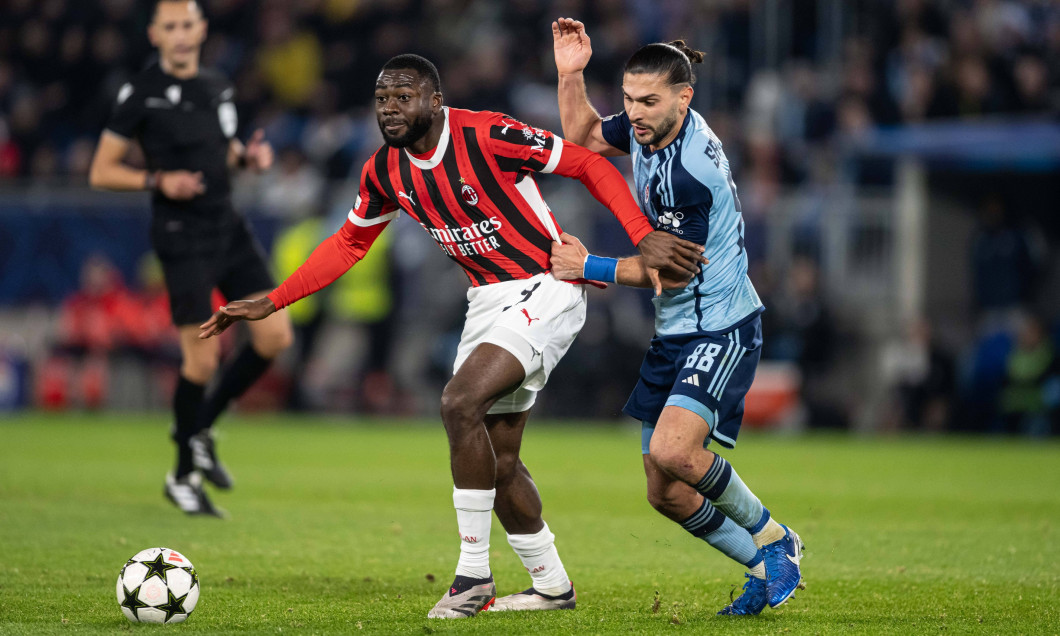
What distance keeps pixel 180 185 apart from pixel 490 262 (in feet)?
10.3

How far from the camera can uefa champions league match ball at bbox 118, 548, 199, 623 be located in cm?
484

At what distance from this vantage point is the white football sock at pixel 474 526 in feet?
16.7

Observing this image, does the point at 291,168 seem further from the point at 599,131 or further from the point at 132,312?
the point at 599,131

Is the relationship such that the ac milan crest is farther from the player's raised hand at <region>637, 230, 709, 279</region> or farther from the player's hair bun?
the player's hair bun

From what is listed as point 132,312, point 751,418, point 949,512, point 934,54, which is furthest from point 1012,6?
point 132,312

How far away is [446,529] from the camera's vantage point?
303 inches

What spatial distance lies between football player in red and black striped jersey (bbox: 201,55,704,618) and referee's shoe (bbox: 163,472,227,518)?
272cm

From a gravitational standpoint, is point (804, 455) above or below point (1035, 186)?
below

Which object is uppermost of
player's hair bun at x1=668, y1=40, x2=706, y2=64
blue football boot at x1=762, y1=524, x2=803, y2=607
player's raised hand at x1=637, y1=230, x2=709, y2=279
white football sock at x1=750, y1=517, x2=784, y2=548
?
player's hair bun at x1=668, y1=40, x2=706, y2=64

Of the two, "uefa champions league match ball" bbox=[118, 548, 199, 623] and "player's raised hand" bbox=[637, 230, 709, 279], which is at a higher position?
"player's raised hand" bbox=[637, 230, 709, 279]

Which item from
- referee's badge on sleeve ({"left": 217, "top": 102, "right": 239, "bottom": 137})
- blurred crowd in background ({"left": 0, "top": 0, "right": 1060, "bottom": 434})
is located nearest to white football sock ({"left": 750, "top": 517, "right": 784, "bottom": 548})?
referee's badge on sleeve ({"left": 217, "top": 102, "right": 239, "bottom": 137})

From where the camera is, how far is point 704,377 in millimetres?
5086

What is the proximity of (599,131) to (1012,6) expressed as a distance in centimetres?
1338

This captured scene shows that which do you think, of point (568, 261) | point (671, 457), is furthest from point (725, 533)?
point (568, 261)
